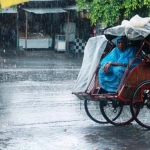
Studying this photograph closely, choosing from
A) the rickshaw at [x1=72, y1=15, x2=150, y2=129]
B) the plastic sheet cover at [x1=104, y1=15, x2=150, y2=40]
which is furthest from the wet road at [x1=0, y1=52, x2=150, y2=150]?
the plastic sheet cover at [x1=104, y1=15, x2=150, y2=40]

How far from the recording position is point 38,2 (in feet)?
100

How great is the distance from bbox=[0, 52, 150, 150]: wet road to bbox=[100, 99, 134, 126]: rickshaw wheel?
138 mm

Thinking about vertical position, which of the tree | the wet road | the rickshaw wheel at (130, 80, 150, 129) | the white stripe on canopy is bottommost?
the wet road

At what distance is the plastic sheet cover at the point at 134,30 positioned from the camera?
913 cm

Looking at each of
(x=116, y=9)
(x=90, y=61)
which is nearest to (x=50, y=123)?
(x=90, y=61)

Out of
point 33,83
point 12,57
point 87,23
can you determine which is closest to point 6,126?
point 33,83

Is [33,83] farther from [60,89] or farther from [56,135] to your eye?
[56,135]

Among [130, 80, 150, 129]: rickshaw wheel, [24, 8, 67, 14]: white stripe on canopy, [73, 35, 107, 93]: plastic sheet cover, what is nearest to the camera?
[130, 80, 150, 129]: rickshaw wheel

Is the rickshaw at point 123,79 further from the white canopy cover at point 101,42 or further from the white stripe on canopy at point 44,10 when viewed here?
the white stripe on canopy at point 44,10

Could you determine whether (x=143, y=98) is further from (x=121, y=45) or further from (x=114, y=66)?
(x=121, y=45)

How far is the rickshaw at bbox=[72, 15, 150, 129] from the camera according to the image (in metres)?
9.09

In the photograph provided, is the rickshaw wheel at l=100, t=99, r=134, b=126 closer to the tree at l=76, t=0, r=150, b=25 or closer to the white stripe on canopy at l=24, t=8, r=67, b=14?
the tree at l=76, t=0, r=150, b=25

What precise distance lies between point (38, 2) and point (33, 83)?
49.1 ft

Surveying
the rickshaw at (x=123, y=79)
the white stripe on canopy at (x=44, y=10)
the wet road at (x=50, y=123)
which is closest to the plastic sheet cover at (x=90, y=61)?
the rickshaw at (x=123, y=79)
